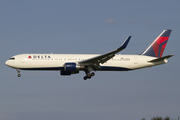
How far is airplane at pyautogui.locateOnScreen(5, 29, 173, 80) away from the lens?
57969mm

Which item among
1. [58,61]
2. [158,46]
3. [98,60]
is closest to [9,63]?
[58,61]

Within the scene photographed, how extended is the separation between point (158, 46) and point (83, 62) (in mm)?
15564

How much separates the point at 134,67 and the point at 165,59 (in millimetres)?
5274

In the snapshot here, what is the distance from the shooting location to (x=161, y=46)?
6625 cm

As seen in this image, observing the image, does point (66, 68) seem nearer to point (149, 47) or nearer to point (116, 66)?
Result: point (116, 66)

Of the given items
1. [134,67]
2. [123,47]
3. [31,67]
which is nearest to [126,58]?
[134,67]

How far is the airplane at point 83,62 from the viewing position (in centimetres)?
5797

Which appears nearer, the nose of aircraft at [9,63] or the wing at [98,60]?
the wing at [98,60]

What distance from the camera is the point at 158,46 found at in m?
66.1

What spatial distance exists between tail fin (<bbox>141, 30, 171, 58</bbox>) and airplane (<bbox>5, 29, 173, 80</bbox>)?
44.7 inches

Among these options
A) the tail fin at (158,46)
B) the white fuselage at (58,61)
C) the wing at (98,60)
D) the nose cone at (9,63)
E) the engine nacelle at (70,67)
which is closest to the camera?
the wing at (98,60)

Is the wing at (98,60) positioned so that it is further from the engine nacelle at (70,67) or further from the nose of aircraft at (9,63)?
the nose of aircraft at (9,63)

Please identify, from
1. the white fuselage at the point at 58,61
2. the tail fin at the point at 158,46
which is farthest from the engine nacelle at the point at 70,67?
the tail fin at the point at 158,46

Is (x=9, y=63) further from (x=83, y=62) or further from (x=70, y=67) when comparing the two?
(x=83, y=62)
